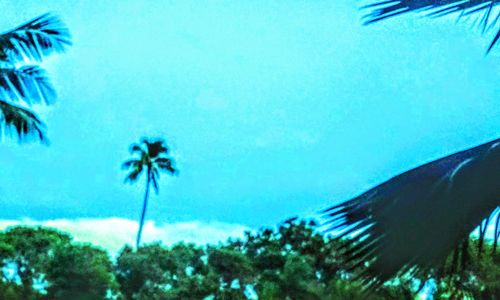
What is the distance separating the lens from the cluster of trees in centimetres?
2478

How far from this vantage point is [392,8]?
351 centimetres

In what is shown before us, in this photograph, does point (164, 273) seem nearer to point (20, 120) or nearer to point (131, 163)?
point (131, 163)

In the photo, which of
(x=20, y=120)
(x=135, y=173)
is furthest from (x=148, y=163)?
(x=20, y=120)

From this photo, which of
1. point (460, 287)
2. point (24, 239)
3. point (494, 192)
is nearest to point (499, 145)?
point (494, 192)

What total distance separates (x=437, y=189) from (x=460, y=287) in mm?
997

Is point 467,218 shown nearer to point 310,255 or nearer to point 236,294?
point 236,294

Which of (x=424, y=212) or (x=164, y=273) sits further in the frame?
(x=164, y=273)

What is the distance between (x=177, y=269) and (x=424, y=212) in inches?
1192

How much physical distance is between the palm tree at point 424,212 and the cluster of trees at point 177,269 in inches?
596

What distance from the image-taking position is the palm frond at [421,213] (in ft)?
10.5

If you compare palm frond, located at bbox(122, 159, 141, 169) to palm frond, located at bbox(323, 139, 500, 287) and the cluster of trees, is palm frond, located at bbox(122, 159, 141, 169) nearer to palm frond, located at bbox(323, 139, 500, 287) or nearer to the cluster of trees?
the cluster of trees

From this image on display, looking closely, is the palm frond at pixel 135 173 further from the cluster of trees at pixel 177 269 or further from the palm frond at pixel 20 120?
the palm frond at pixel 20 120

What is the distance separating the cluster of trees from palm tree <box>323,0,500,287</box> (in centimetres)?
1513

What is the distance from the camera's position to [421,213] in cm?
329
